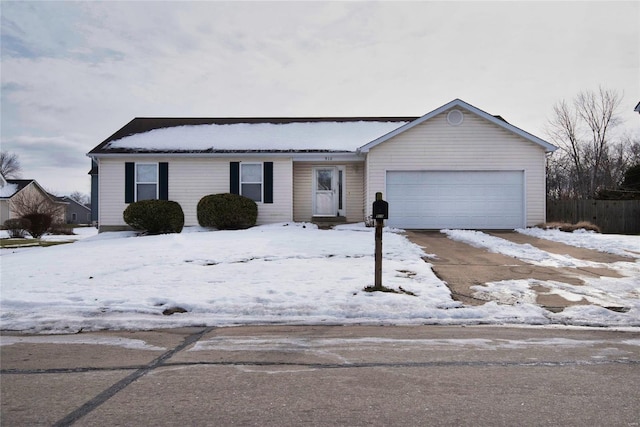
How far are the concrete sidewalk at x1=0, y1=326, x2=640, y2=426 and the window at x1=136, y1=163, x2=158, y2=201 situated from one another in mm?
14637

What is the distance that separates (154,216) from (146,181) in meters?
2.47

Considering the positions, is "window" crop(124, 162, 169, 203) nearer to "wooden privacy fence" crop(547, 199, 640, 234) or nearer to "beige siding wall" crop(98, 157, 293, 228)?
"beige siding wall" crop(98, 157, 293, 228)

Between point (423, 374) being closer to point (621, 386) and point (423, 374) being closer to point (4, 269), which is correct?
point (621, 386)

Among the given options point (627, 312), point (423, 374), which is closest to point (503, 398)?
point (423, 374)

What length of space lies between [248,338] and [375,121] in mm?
19230

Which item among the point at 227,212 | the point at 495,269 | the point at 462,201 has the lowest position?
the point at 495,269

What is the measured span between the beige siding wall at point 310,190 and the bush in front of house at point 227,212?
6.91ft

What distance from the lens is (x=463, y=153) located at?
18.3 meters

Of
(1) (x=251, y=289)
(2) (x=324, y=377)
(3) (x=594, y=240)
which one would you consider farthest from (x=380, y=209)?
(3) (x=594, y=240)

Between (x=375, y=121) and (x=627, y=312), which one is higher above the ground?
(x=375, y=121)

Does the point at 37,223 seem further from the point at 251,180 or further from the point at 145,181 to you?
the point at 251,180

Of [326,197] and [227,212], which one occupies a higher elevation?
[326,197]

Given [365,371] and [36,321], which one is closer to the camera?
[365,371]

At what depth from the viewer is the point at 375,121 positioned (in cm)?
2348
